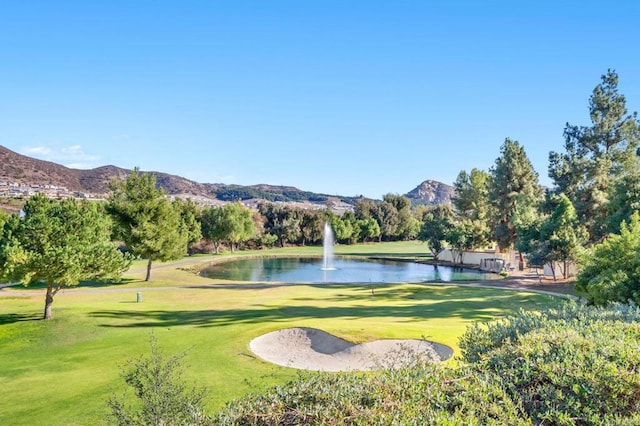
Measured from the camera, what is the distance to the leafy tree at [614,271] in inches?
551

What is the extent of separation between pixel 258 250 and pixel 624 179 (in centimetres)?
6025

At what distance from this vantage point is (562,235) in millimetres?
32125

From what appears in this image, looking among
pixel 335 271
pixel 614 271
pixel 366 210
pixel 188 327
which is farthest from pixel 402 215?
pixel 188 327

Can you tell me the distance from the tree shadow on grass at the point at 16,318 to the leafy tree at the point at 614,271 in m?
22.7

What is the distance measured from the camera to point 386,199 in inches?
4092

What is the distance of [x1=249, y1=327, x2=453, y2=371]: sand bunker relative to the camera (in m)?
12.5

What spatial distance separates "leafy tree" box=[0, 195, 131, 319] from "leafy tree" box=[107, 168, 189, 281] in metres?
13.2

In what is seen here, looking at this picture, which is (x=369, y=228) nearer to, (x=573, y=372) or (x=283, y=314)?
(x=283, y=314)

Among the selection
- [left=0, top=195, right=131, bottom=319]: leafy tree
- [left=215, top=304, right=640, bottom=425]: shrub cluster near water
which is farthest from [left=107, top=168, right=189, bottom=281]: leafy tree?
[left=215, top=304, right=640, bottom=425]: shrub cluster near water

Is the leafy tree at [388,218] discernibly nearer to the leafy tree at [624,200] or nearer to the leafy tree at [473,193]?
the leafy tree at [473,193]

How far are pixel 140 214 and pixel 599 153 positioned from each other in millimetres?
39779

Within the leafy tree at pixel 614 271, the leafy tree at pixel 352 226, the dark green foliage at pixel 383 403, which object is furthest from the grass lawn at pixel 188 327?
the leafy tree at pixel 352 226

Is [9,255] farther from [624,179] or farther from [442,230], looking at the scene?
[442,230]

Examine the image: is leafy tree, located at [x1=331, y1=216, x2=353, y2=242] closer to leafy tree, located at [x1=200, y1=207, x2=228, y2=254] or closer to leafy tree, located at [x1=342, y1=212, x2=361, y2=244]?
leafy tree, located at [x1=342, y1=212, x2=361, y2=244]
